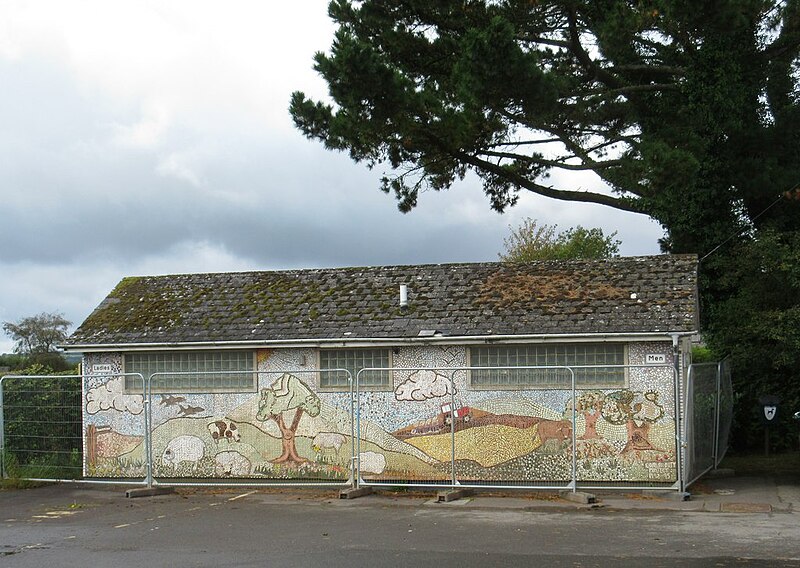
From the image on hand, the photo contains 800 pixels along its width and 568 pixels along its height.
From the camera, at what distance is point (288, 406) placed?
55.7 ft

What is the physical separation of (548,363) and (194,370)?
6380mm

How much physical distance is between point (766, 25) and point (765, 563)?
50.5 ft

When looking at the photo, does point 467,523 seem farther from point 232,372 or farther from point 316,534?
point 232,372

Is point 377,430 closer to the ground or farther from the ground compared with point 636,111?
closer to the ground

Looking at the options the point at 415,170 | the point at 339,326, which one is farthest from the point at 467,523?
the point at 415,170

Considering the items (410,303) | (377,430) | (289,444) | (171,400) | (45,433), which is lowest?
(289,444)

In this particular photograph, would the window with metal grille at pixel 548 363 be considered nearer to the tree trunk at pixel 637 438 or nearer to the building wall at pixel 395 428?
the building wall at pixel 395 428

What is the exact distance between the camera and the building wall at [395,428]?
15.3 metres

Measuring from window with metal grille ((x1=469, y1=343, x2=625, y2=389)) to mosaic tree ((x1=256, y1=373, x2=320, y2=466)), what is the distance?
9.37ft

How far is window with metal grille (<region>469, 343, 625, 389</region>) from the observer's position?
1586 centimetres

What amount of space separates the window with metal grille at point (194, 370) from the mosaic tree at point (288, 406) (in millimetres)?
422

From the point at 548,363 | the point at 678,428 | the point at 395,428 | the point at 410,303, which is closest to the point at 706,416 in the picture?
the point at 678,428

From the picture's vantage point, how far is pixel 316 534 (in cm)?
1204

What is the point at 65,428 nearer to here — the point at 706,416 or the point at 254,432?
the point at 254,432
